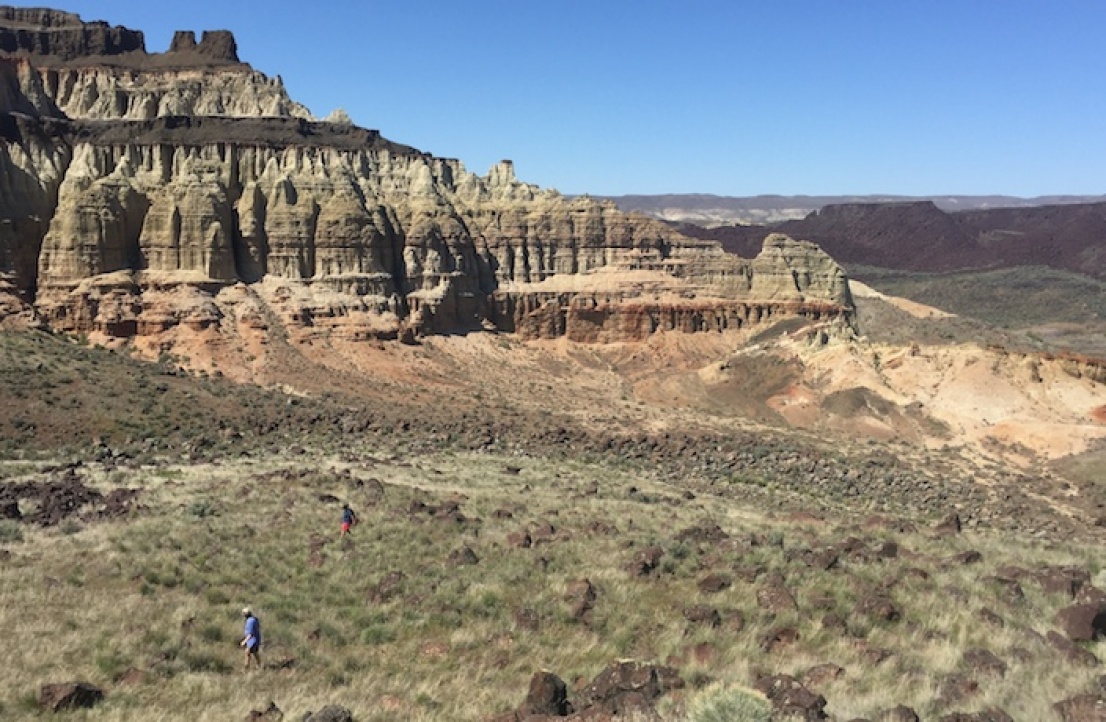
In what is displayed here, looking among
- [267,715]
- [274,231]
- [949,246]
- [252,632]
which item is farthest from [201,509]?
[949,246]

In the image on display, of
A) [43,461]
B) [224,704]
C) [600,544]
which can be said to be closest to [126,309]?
[43,461]

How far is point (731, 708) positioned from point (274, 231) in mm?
46105

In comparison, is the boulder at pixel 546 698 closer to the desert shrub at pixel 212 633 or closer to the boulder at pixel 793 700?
the boulder at pixel 793 700

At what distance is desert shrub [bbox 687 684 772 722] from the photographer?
8.23 metres

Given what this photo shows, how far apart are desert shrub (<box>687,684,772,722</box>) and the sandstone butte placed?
1645 inches

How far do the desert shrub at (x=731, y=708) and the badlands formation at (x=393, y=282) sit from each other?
32318 millimetres

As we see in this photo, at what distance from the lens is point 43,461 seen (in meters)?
27.8

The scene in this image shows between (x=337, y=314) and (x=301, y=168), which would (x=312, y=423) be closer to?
(x=337, y=314)

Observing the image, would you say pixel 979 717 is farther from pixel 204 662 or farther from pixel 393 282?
pixel 393 282

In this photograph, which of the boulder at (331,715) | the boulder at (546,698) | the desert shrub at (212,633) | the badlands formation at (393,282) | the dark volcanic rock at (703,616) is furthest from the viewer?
the badlands formation at (393,282)

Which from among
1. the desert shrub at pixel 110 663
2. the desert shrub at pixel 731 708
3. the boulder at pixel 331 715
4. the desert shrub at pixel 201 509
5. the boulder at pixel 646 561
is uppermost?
the desert shrub at pixel 731 708

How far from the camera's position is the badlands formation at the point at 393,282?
4425 centimetres

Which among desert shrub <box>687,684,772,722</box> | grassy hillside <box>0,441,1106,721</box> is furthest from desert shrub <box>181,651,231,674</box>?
desert shrub <box>687,684,772,722</box>

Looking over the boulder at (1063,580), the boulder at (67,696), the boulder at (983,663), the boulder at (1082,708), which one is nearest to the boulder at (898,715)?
the boulder at (1082,708)
